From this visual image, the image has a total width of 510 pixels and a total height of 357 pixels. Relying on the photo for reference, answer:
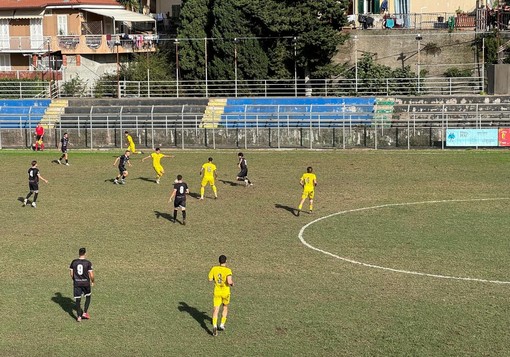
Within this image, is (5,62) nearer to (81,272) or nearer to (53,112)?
(53,112)

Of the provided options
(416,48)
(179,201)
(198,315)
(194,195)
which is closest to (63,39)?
(416,48)

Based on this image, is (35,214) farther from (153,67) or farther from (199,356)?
(153,67)

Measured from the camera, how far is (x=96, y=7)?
69375 mm

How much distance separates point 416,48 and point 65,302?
145 ft

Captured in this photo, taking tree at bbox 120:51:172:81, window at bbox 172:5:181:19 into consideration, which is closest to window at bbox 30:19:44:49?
tree at bbox 120:51:172:81

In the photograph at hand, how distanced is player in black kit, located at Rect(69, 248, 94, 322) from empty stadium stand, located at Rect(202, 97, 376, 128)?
3106cm

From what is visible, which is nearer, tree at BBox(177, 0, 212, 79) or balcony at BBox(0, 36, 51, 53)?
tree at BBox(177, 0, 212, 79)

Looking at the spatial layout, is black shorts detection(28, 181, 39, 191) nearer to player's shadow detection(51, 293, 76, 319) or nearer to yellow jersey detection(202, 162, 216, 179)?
yellow jersey detection(202, 162, 216, 179)

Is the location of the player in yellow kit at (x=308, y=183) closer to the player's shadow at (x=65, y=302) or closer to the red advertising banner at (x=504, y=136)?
the player's shadow at (x=65, y=302)

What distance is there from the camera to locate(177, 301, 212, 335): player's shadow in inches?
812

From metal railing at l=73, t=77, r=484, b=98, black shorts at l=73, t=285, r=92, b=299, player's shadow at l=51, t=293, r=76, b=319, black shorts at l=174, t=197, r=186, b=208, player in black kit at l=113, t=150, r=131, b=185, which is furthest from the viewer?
metal railing at l=73, t=77, r=484, b=98

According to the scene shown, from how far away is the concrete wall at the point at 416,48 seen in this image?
61812 millimetres

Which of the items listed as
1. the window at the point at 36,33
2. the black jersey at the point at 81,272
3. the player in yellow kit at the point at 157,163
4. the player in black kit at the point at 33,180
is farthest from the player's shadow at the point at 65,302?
the window at the point at 36,33

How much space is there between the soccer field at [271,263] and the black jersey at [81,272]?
0.93m
